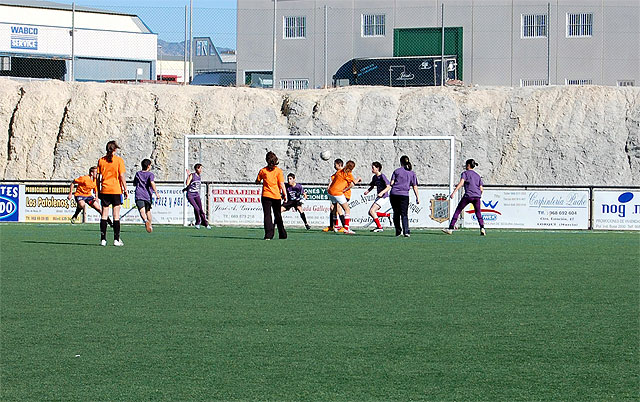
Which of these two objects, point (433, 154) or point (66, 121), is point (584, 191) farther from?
point (66, 121)

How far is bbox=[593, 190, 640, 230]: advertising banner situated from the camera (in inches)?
1087

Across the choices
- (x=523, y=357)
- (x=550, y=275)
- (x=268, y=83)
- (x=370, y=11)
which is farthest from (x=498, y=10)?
(x=523, y=357)

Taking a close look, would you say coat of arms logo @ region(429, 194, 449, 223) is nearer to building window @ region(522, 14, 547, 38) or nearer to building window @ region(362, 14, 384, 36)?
building window @ region(522, 14, 547, 38)

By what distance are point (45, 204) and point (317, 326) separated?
21.9 m

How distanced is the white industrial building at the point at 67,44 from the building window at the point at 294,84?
827 centimetres

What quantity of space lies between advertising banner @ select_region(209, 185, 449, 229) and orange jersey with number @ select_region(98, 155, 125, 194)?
10162 mm

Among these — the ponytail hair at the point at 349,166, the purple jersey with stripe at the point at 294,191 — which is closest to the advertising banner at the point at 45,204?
the purple jersey with stripe at the point at 294,191

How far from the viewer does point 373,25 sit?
48312 millimetres

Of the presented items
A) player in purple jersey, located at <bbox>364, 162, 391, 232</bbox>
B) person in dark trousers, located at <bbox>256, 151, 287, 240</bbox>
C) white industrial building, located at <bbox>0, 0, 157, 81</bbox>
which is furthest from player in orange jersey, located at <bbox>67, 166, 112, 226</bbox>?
white industrial building, located at <bbox>0, 0, 157, 81</bbox>

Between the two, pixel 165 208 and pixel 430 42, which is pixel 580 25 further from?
pixel 165 208

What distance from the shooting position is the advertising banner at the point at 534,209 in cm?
2780

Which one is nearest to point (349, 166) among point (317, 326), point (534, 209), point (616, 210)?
point (534, 209)

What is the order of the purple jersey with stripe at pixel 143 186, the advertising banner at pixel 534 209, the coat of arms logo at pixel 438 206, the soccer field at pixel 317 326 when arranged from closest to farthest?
the soccer field at pixel 317 326
the purple jersey with stripe at pixel 143 186
the advertising banner at pixel 534 209
the coat of arms logo at pixel 438 206

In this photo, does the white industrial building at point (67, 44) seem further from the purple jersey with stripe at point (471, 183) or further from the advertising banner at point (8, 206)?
the purple jersey with stripe at point (471, 183)
